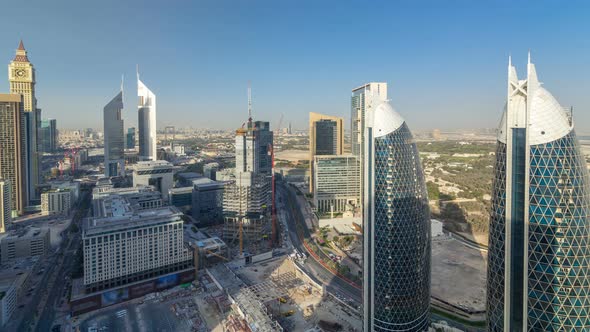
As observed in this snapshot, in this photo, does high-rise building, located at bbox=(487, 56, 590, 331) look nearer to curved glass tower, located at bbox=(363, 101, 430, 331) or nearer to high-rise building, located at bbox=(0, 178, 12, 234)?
curved glass tower, located at bbox=(363, 101, 430, 331)

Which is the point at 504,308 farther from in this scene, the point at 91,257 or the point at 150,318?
the point at 91,257

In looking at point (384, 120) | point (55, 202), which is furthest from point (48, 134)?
point (384, 120)

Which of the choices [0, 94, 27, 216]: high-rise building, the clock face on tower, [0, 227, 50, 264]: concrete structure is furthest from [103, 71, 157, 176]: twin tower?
[0, 227, 50, 264]: concrete structure

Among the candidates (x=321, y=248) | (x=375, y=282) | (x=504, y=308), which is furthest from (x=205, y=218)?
(x=504, y=308)

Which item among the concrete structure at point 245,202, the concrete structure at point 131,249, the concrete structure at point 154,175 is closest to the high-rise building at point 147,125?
the concrete structure at point 154,175

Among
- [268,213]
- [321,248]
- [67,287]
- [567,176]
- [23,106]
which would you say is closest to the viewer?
[567,176]

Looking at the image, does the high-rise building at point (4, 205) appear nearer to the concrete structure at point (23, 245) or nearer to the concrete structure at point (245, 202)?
the concrete structure at point (23, 245)
